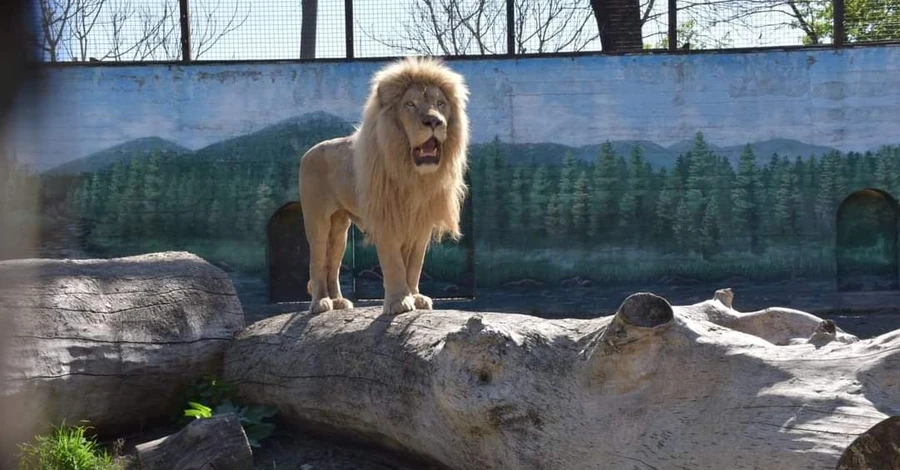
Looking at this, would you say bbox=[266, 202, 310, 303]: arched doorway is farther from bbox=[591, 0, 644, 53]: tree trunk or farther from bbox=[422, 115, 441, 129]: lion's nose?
bbox=[422, 115, 441, 129]: lion's nose

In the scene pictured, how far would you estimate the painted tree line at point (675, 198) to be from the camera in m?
12.1

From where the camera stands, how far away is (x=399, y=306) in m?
5.40

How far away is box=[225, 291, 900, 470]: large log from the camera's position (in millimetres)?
2936

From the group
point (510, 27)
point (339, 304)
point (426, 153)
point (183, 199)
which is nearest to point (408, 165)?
point (426, 153)

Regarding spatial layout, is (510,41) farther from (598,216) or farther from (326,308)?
(326,308)

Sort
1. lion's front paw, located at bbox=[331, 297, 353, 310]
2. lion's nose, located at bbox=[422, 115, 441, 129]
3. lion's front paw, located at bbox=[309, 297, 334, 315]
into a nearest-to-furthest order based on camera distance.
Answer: lion's nose, located at bbox=[422, 115, 441, 129], lion's front paw, located at bbox=[309, 297, 334, 315], lion's front paw, located at bbox=[331, 297, 353, 310]

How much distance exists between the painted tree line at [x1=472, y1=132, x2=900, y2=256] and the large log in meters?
7.16

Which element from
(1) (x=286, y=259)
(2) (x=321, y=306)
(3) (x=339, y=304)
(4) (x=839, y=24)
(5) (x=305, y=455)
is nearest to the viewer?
(5) (x=305, y=455)

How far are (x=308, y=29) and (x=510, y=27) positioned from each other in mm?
2727

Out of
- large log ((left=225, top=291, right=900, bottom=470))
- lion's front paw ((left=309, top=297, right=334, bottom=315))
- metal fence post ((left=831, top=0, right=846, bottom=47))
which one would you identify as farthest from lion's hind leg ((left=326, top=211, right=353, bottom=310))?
metal fence post ((left=831, top=0, right=846, bottom=47))

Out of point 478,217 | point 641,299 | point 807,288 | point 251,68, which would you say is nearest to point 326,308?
point 641,299

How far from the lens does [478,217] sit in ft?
40.1

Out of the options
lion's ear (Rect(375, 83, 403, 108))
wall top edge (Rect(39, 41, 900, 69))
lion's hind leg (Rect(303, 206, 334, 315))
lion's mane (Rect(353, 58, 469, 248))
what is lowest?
lion's hind leg (Rect(303, 206, 334, 315))

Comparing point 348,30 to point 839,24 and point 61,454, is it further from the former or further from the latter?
point 61,454
